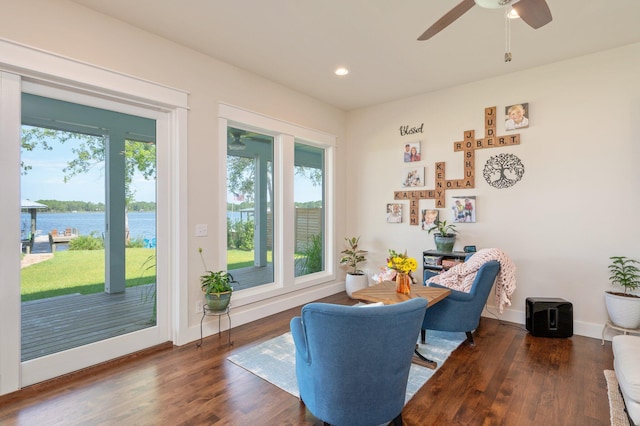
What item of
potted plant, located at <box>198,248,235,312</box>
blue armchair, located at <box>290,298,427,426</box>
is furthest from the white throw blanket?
potted plant, located at <box>198,248,235,312</box>

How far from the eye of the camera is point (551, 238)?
12.1 feet

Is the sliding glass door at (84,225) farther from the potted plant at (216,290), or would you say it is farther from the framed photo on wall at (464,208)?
the framed photo on wall at (464,208)

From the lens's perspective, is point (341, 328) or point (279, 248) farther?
point (279, 248)

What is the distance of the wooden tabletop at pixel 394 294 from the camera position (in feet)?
8.82

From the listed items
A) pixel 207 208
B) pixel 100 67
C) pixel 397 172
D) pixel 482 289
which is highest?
pixel 100 67

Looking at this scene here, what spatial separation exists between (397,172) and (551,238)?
7.12ft

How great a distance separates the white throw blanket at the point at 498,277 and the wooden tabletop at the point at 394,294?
17.3 inches

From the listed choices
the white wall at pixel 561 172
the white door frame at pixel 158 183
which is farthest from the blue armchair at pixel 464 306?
the white door frame at pixel 158 183

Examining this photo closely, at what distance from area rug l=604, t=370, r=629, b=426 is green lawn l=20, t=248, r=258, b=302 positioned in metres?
3.89

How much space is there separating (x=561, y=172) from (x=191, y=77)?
14.1 feet

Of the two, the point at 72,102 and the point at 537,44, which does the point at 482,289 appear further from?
the point at 72,102

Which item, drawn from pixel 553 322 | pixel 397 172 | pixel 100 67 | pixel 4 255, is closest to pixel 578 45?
pixel 397 172

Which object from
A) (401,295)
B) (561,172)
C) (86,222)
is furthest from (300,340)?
(561,172)

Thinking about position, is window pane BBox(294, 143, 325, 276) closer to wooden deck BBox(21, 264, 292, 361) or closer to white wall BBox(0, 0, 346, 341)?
white wall BBox(0, 0, 346, 341)
